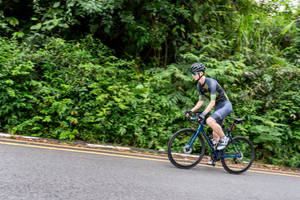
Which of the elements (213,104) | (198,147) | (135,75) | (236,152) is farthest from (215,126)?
(135,75)

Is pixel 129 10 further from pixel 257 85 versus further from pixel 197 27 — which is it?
pixel 257 85

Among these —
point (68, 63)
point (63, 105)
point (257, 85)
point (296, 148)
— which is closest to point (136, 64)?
point (68, 63)

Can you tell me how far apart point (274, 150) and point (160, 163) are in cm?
426

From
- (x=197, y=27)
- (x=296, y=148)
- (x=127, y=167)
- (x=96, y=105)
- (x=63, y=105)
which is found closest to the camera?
(x=127, y=167)

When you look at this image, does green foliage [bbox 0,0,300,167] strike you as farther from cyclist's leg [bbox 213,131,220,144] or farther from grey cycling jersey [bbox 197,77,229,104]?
grey cycling jersey [bbox 197,77,229,104]

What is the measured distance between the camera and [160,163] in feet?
18.6

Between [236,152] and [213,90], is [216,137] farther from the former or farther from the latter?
[213,90]

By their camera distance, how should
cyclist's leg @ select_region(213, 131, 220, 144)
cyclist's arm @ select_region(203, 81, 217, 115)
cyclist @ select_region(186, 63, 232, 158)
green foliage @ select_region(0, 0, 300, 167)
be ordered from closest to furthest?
cyclist's arm @ select_region(203, 81, 217, 115), cyclist @ select_region(186, 63, 232, 158), cyclist's leg @ select_region(213, 131, 220, 144), green foliage @ select_region(0, 0, 300, 167)

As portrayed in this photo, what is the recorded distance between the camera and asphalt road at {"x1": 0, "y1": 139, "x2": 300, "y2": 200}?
11.2ft

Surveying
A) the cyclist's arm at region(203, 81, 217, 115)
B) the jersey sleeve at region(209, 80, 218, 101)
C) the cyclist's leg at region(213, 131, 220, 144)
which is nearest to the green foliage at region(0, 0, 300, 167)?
the cyclist's leg at region(213, 131, 220, 144)

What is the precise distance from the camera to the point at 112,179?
160 inches

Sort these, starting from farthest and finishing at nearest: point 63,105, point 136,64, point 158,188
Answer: point 136,64, point 63,105, point 158,188

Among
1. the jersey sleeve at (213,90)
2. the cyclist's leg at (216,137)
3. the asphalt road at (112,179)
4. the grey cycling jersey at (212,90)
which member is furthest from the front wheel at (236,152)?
the jersey sleeve at (213,90)

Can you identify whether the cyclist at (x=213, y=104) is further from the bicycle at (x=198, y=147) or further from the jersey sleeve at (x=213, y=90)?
the bicycle at (x=198, y=147)
